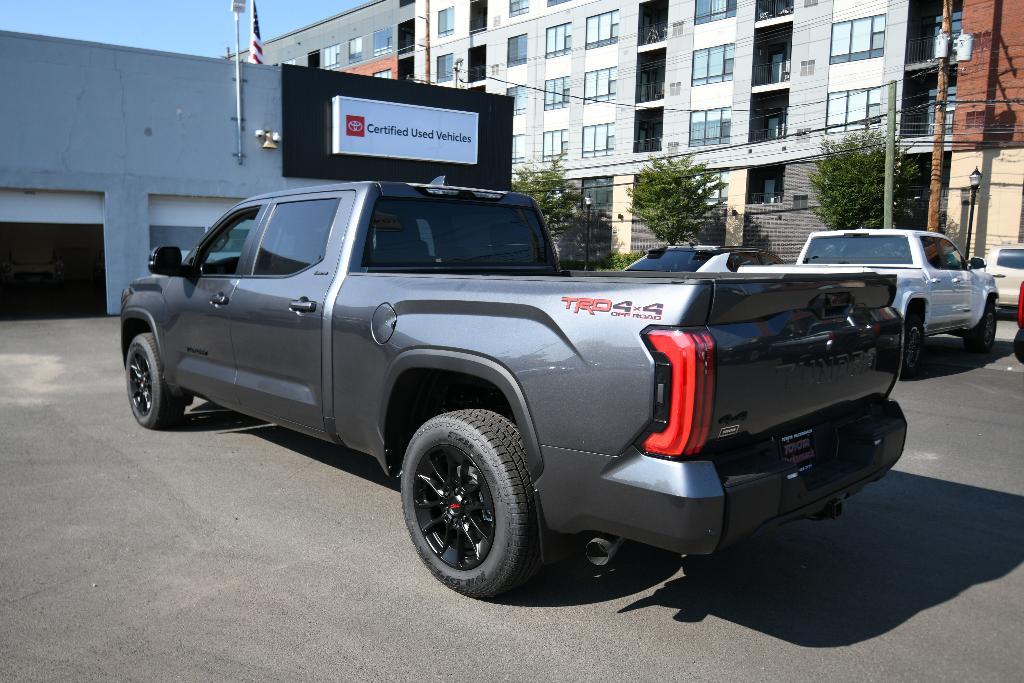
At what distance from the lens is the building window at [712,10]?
42.2 metres

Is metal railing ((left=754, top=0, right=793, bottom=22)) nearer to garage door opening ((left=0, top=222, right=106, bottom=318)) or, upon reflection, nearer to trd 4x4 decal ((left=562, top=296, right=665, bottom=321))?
garage door opening ((left=0, top=222, right=106, bottom=318))

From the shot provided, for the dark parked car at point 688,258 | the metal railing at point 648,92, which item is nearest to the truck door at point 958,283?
the dark parked car at point 688,258

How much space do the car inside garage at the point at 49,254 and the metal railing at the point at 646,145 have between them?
29.4 metres

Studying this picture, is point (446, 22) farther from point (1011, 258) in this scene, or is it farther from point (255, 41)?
point (1011, 258)

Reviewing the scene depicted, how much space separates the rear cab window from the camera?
10.7m

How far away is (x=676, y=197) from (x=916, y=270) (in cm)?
3263

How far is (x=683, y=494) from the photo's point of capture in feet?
9.14

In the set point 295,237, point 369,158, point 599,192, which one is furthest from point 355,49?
point 295,237

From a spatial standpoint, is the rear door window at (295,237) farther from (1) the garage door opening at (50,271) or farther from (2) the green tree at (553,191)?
(2) the green tree at (553,191)

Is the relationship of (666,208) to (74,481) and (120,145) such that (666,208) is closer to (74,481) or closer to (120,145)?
(120,145)

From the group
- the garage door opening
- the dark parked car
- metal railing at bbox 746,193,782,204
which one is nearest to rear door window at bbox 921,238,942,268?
the dark parked car

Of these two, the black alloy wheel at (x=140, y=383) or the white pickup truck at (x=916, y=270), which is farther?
the white pickup truck at (x=916, y=270)

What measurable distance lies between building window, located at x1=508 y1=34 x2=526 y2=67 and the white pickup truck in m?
44.8

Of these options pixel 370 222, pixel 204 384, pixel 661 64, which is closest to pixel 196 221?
pixel 204 384
